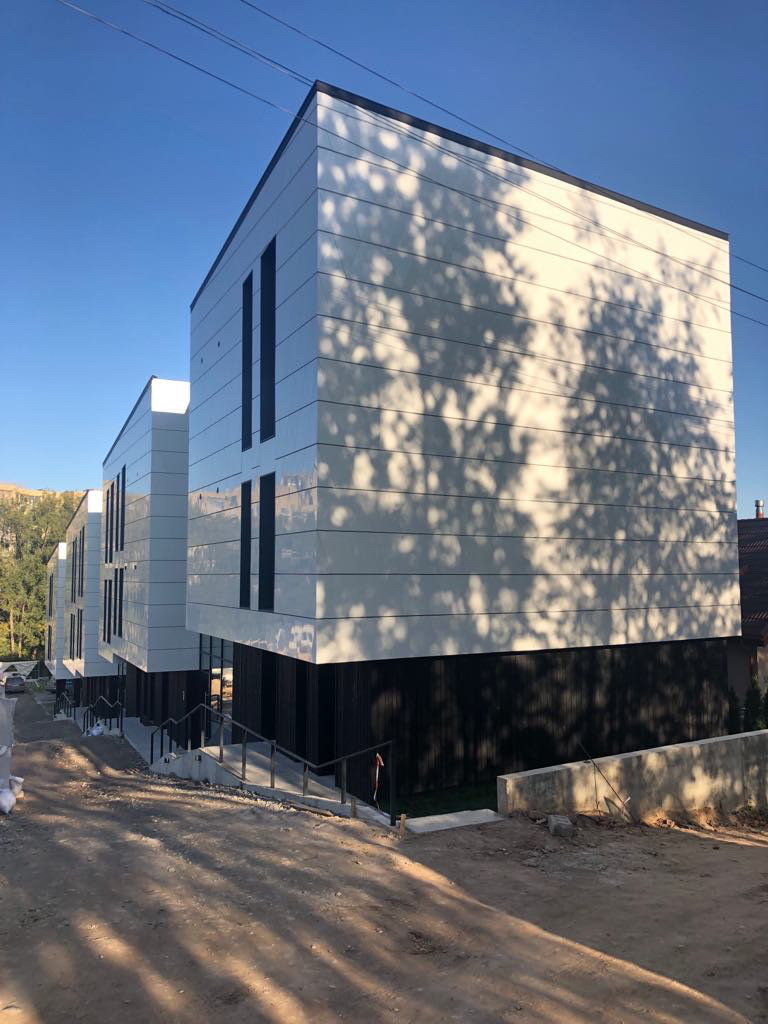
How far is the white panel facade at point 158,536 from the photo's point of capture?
Result: 25.1 metres

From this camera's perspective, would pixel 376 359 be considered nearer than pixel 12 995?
No

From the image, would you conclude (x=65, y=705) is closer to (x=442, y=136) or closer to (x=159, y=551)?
(x=159, y=551)

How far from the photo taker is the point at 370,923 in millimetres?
7352

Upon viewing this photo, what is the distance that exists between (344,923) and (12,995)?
2968 millimetres

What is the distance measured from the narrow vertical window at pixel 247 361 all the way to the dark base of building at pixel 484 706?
5573 mm

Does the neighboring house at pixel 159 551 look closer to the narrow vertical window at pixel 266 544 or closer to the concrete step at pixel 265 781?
the concrete step at pixel 265 781

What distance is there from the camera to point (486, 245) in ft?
49.0

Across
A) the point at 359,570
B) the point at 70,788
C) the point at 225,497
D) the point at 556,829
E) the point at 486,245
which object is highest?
the point at 486,245

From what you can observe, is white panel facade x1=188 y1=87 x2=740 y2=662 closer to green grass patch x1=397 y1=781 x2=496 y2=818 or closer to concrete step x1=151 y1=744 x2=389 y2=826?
concrete step x1=151 y1=744 x2=389 y2=826

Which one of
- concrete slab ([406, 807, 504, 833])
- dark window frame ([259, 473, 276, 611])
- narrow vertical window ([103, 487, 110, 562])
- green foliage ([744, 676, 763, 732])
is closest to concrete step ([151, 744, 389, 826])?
concrete slab ([406, 807, 504, 833])

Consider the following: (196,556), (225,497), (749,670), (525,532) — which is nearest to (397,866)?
(525,532)

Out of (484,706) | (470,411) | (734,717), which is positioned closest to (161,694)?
(484,706)

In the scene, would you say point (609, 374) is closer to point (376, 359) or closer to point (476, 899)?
point (376, 359)

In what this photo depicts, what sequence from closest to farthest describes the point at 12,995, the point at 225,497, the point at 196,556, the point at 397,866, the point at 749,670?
the point at 12,995, the point at 397,866, the point at 225,497, the point at 196,556, the point at 749,670
